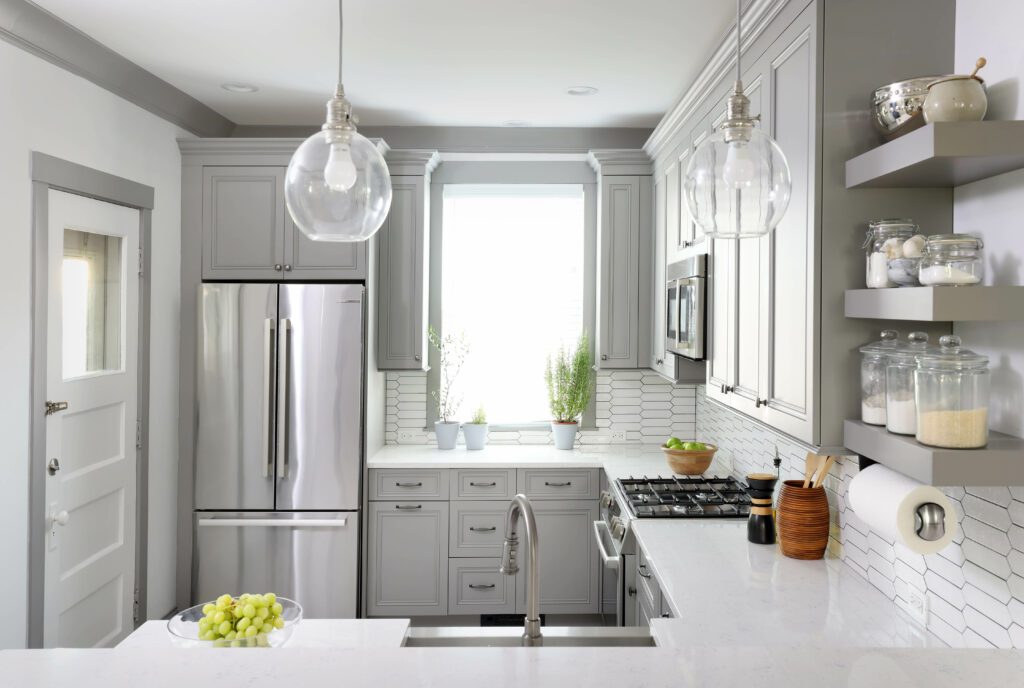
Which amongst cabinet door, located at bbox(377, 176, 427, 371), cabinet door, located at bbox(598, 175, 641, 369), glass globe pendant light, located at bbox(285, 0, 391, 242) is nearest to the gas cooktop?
cabinet door, located at bbox(598, 175, 641, 369)

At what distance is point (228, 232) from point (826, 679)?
360 centimetres

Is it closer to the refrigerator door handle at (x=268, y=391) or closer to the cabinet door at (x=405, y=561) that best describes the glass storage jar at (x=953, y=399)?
the cabinet door at (x=405, y=561)

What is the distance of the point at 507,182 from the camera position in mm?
4590

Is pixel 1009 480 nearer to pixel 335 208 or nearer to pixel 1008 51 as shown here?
pixel 1008 51

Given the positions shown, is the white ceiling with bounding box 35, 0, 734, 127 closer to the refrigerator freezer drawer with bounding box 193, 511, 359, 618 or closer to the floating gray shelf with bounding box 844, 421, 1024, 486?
the floating gray shelf with bounding box 844, 421, 1024, 486

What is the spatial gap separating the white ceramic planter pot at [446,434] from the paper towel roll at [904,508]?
2773 mm

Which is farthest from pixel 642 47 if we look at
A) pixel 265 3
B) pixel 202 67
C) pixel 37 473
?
pixel 37 473

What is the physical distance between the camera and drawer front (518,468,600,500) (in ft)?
13.3

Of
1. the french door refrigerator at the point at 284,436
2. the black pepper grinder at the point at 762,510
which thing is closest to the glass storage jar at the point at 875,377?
the black pepper grinder at the point at 762,510

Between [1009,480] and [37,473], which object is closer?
[1009,480]

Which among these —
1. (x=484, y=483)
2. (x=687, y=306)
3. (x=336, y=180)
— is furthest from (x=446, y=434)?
(x=336, y=180)

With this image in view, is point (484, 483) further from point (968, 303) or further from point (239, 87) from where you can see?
point (968, 303)

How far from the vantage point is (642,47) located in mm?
3076

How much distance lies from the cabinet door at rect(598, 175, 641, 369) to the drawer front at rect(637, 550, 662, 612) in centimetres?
156
